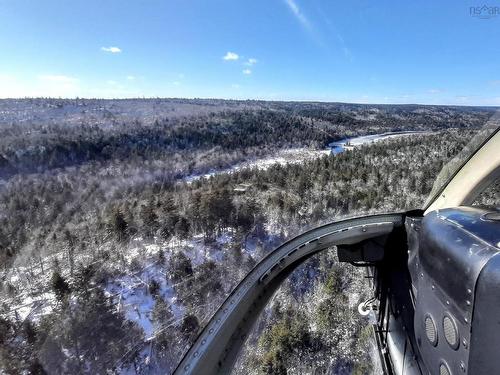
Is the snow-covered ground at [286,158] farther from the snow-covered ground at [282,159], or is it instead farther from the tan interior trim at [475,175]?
the tan interior trim at [475,175]

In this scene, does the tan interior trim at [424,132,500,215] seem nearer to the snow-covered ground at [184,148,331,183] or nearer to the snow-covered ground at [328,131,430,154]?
the snow-covered ground at [184,148,331,183]

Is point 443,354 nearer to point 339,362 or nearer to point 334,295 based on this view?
point 339,362

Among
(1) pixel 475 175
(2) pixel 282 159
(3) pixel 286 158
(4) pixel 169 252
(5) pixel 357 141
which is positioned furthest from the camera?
(5) pixel 357 141

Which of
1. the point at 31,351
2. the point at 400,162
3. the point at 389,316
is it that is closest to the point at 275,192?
the point at 400,162

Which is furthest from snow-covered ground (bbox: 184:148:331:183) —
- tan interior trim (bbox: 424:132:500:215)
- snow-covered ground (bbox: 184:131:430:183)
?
tan interior trim (bbox: 424:132:500:215)

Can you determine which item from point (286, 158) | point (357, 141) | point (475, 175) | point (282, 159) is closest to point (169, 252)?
point (475, 175)

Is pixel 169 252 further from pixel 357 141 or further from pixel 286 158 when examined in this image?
pixel 357 141

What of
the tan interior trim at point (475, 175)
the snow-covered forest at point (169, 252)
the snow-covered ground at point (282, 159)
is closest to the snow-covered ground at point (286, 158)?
the snow-covered ground at point (282, 159)

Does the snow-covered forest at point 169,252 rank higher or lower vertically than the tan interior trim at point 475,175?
lower
